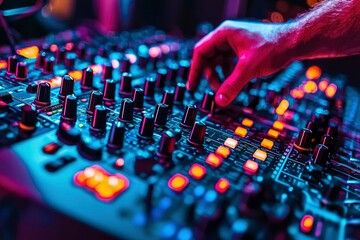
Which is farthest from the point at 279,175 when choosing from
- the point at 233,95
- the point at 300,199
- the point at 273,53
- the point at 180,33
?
the point at 180,33

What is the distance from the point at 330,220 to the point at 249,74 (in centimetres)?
52

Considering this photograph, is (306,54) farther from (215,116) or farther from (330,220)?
(330,220)

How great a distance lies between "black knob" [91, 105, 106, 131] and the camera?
2.92ft

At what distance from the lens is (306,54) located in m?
1.17

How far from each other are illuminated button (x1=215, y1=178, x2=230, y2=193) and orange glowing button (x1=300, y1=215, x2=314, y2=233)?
15cm

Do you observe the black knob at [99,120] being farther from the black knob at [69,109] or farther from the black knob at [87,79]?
the black knob at [87,79]

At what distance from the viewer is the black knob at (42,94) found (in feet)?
3.16

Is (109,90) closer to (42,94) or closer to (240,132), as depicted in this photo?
(42,94)

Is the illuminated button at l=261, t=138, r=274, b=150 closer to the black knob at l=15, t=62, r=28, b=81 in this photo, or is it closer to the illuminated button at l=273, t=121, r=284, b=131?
the illuminated button at l=273, t=121, r=284, b=131

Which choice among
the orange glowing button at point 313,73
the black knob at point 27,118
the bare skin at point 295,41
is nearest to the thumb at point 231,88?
the bare skin at point 295,41

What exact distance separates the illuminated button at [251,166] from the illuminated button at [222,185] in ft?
0.34

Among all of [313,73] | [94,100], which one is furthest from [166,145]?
[313,73]

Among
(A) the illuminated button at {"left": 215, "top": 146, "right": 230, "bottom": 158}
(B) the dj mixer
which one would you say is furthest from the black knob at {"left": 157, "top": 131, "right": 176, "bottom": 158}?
(A) the illuminated button at {"left": 215, "top": 146, "right": 230, "bottom": 158}

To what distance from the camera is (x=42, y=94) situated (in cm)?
97
